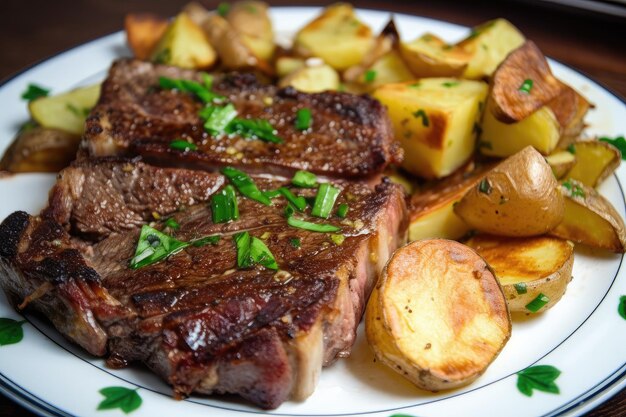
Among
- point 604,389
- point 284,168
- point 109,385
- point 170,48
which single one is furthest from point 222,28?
point 604,389

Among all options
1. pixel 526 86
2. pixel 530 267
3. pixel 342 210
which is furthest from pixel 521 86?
pixel 342 210

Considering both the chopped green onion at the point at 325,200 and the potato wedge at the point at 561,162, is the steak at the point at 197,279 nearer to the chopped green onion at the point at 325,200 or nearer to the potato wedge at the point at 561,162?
the chopped green onion at the point at 325,200

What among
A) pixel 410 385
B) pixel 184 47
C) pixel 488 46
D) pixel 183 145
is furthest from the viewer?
pixel 184 47

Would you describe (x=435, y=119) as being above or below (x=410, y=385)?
above

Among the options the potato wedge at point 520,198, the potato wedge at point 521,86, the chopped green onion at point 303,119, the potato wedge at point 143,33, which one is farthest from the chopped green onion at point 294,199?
the potato wedge at point 143,33

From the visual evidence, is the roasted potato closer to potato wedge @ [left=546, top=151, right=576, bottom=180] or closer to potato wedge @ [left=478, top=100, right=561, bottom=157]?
potato wedge @ [left=478, top=100, right=561, bottom=157]

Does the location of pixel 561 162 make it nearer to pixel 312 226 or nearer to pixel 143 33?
pixel 312 226
